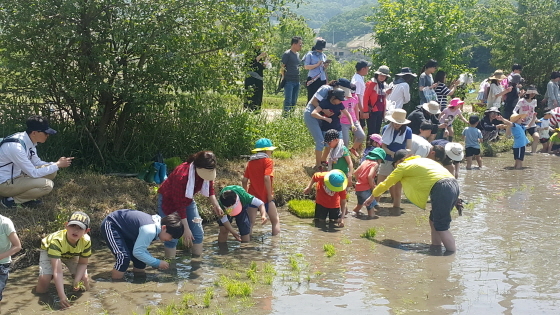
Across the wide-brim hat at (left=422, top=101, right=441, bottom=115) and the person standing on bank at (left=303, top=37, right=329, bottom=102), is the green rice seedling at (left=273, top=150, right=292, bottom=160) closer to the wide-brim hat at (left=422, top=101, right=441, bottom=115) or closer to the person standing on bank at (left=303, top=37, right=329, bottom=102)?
the person standing on bank at (left=303, top=37, right=329, bottom=102)

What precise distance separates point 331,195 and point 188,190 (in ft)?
8.65

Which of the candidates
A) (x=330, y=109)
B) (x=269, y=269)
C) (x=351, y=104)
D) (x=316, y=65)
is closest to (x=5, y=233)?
(x=269, y=269)

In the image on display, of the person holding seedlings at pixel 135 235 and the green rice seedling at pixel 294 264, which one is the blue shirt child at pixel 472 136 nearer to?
the green rice seedling at pixel 294 264

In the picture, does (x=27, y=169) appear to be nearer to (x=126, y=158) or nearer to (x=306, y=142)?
(x=126, y=158)

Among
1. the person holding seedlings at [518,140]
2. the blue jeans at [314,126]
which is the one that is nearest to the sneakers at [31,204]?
the blue jeans at [314,126]

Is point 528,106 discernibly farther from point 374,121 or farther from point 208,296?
point 208,296

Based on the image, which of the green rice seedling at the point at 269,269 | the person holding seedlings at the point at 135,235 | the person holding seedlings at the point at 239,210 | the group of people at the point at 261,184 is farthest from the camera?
the person holding seedlings at the point at 239,210

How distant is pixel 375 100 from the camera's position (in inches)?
A: 564

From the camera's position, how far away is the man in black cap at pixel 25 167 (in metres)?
8.84

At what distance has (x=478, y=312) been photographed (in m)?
6.86

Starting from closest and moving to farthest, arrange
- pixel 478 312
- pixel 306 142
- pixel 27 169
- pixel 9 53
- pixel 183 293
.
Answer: pixel 478 312 → pixel 183 293 → pixel 27 169 → pixel 9 53 → pixel 306 142

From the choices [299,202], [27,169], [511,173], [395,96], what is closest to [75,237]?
[27,169]

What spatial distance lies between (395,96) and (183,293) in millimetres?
8680

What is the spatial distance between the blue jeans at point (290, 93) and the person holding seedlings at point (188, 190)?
7.38m
